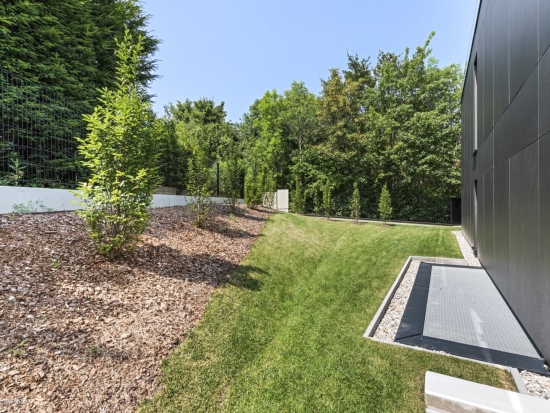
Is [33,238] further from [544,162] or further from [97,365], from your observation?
[544,162]

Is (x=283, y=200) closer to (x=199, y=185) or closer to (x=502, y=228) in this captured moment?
(x=199, y=185)

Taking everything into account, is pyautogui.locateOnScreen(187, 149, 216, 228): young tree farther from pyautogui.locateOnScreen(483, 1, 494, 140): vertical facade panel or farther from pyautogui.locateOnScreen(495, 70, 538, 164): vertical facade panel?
pyautogui.locateOnScreen(483, 1, 494, 140): vertical facade panel

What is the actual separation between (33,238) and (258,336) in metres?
3.33

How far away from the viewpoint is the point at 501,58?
429cm

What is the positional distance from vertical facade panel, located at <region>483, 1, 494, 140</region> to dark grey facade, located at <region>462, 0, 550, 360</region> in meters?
0.02

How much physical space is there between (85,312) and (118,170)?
1846 millimetres

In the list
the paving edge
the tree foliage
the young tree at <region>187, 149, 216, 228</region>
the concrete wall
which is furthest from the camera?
the tree foliage

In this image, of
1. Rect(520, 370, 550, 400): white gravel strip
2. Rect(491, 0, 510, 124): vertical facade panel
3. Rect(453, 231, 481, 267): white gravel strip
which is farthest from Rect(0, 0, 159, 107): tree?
Rect(453, 231, 481, 267): white gravel strip

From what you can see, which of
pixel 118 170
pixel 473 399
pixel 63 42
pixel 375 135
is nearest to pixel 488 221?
pixel 473 399

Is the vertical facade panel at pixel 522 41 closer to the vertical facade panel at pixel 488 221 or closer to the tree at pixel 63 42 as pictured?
the vertical facade panel at pixel 488 221

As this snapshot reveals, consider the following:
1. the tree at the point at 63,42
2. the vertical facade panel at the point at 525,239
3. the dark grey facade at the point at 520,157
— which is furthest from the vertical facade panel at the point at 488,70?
the tree at the point at 63,42

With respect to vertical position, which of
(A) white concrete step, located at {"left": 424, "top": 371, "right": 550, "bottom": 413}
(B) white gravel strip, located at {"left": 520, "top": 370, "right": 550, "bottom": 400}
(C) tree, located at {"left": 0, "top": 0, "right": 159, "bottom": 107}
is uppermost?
(C) tree, located at {"left": 0, "top": 0, "right": 159, "bottom": 107}

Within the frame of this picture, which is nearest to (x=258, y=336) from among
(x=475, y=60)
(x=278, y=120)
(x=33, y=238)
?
(x=33, y=238)

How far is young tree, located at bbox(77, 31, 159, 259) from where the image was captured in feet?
11.6
